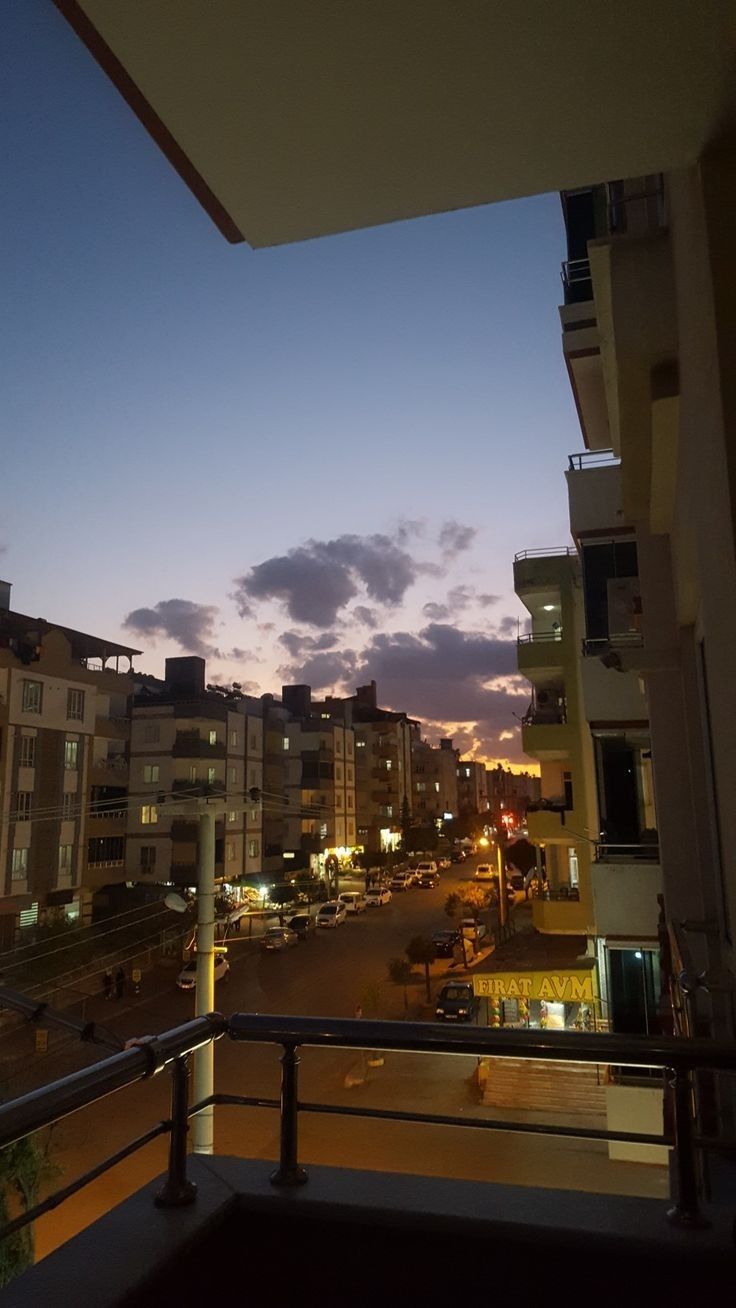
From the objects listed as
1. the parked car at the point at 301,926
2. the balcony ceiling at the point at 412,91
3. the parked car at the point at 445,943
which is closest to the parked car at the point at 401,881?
the parked car at the point at 301,926

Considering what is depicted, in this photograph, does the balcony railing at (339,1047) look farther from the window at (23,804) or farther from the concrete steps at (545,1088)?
the window at (23,804)

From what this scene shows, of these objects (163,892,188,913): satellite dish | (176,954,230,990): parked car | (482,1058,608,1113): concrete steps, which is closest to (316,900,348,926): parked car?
(176,954,230,990): parked car

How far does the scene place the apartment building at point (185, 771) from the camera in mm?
36625

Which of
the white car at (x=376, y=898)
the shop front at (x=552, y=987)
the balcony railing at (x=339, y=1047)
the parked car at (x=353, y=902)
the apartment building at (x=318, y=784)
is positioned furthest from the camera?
the apartment building at (x=318, y=784)

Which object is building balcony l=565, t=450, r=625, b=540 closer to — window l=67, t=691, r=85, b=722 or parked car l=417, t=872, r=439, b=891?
window l=67, t=691, r=85, b=722

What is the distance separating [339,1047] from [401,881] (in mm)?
55180

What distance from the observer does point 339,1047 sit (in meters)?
2.25

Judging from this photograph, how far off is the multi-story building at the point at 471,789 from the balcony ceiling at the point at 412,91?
104729 millimetres

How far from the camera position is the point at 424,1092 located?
18438mm

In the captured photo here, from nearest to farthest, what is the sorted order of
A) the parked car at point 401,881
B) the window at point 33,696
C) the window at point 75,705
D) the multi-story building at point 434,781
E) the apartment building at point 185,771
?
the window at point 33,696, the window at point 75,705, the apartment building at point 185,771, the parked car at point 401,881, the multi-story building at point 434,781

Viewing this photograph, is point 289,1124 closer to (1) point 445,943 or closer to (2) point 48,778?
(2) point 48,778

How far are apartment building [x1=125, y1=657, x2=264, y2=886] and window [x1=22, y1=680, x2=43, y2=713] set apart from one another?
706 cm

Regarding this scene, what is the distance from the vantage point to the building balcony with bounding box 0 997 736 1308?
2023 mm

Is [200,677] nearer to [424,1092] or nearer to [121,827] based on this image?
[121,827]
